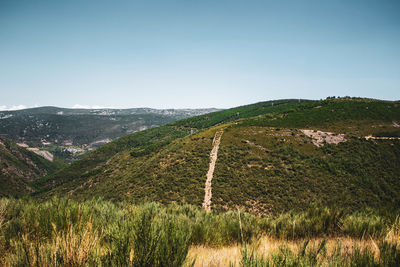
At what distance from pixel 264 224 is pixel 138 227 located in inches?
226

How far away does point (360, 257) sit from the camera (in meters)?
2.18

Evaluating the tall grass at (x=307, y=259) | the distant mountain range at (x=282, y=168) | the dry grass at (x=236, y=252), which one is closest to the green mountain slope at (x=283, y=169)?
the distant mountain range at (x=282, y=168)

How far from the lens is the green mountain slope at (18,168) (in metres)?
84.6

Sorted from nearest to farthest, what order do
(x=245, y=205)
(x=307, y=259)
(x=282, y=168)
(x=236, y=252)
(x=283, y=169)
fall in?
1. (x=307, y=259)
2. (x=236, y=252)
3. (x=245, y=205)
4. (x=283, y=169)
5. (x=282, y=168)

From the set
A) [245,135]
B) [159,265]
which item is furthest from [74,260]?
[245,135]

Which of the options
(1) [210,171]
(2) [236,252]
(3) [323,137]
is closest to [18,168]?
(1) [210,171]

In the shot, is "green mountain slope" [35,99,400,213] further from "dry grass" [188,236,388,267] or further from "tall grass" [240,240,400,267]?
"tall grass" [240,240,400,267]

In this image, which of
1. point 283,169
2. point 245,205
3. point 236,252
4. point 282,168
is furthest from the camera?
point 282,168

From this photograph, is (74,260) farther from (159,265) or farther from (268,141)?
(268,141)

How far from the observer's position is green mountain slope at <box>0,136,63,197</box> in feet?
277

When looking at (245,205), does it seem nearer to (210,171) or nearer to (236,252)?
(210,171)

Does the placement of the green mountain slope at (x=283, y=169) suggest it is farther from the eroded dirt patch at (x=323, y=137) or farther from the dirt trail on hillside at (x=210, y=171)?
the dirt trail on hillside at (x=210, y=171)

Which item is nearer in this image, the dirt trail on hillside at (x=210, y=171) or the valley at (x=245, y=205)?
the valley at (x=245, y=205)

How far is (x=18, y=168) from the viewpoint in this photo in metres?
112
